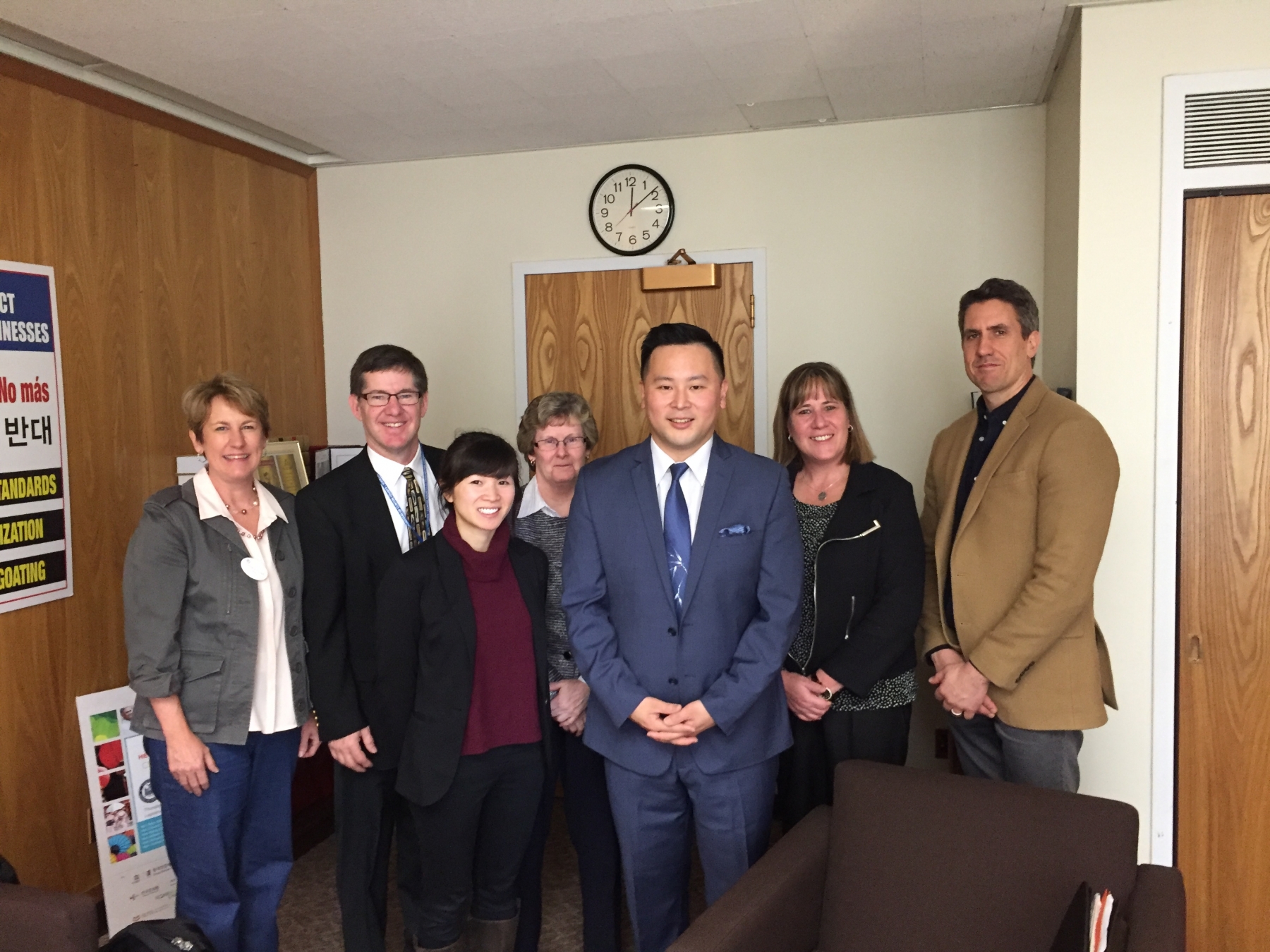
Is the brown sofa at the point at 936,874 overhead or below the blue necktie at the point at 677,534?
below

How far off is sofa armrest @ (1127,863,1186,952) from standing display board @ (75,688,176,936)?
2541 mm

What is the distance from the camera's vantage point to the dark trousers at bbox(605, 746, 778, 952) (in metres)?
2.02

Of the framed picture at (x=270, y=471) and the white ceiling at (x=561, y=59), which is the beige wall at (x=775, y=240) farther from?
the framed picture at (x=270, y=471)

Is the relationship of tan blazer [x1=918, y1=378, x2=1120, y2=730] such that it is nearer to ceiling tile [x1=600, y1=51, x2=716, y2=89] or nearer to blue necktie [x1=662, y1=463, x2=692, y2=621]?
blue necktie [x1=662, y1=463, x2=692, y2=621]

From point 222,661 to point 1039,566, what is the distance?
6.39 ft

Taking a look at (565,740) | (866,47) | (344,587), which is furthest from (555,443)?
(866,47)

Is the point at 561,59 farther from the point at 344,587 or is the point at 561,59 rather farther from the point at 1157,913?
the point at 1157,913

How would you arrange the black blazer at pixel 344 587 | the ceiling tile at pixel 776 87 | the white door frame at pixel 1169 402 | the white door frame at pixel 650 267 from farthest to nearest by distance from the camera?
the white door frame at pixel 650 267
the ceiling tile at pixel 776 87
the white door frame at pixel 1169 402
the black blazer at pixel 344 587

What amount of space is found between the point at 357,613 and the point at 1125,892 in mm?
1738

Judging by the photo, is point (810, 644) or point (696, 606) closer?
point (696, 606)

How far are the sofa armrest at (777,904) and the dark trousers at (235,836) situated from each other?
3.99ft

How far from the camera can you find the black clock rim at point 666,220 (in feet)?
12.2

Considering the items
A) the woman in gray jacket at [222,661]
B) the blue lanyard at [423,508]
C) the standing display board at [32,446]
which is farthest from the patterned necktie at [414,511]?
the standing display board at [32,446]

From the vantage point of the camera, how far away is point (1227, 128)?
2502 mm
